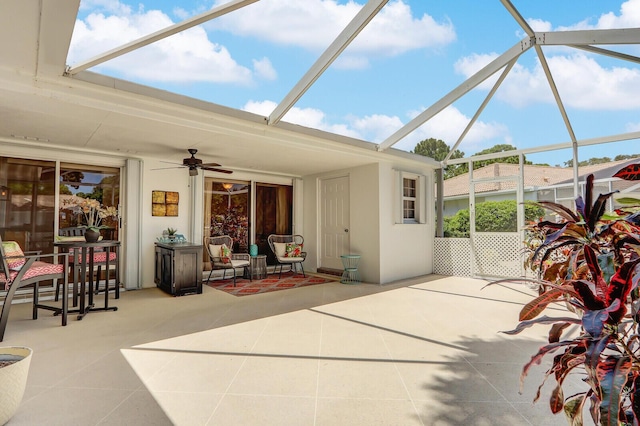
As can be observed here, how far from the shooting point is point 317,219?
707 cm

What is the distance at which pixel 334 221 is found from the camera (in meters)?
6.77

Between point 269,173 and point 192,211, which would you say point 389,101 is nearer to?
point 269,173

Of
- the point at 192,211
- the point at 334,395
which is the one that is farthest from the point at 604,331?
the point at 192,211

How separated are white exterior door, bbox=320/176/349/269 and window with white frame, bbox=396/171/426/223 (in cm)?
114

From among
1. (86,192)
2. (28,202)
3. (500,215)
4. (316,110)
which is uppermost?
(316,110)

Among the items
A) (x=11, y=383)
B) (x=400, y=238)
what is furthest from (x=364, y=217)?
(x=11, y=383)

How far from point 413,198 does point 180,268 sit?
4.54 m

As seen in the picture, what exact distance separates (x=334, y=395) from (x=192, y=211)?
4729 millimetres

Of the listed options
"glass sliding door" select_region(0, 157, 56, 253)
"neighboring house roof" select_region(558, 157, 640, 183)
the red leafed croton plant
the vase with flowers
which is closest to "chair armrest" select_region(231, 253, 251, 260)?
the vase with flowers

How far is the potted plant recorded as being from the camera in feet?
5.51

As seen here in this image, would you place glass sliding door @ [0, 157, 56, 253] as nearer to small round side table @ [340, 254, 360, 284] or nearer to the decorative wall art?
the decorative wall art

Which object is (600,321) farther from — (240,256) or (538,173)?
(538,173)

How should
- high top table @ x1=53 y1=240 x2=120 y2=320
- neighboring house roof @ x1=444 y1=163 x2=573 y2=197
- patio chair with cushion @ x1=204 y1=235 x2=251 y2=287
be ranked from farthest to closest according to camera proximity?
neighboring house roof @ x1=444 y1=163 x2=573 y2=197, patio chair with cushion @ x1=204 y1=235 x2=251 y2=287, high top table @ x1=53 y1=240 x2=120 y2=320

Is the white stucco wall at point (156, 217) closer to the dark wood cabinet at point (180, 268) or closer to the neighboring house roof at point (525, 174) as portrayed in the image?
the dark wood cabinet at point (180, 268)
